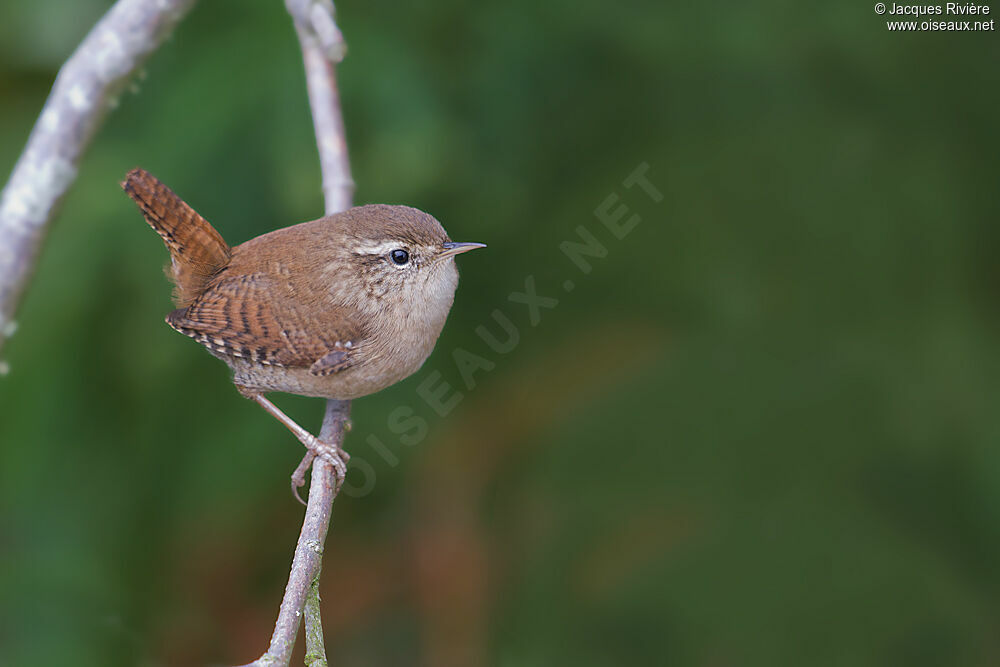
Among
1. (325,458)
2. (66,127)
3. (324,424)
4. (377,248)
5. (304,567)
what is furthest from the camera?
(324,424)

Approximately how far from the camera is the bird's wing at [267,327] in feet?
9.42

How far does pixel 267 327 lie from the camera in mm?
2936

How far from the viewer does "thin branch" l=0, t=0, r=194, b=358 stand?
182 centimetres

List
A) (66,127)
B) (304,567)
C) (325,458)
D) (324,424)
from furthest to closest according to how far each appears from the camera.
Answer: (324,424), (325,458), (304,567), (66,127)

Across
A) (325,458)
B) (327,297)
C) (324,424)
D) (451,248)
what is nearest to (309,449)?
(324,424)

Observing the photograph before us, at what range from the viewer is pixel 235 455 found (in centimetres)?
340

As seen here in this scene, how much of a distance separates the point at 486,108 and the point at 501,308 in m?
0.80

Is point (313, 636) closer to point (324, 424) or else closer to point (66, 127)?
point (324, 424)

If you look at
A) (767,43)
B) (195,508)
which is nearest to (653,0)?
(767,43)

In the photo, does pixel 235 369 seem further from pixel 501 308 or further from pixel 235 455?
pixel 501 308

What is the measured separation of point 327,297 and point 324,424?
449 millimetres

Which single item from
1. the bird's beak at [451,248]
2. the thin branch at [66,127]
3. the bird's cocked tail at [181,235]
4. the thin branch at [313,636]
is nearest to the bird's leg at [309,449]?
the bird's cocked tail at [181,235]

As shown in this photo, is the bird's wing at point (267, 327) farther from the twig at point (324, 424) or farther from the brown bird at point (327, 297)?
the twig at point (324, 424)

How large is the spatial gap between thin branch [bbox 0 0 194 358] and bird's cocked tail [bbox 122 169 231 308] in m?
0.68
